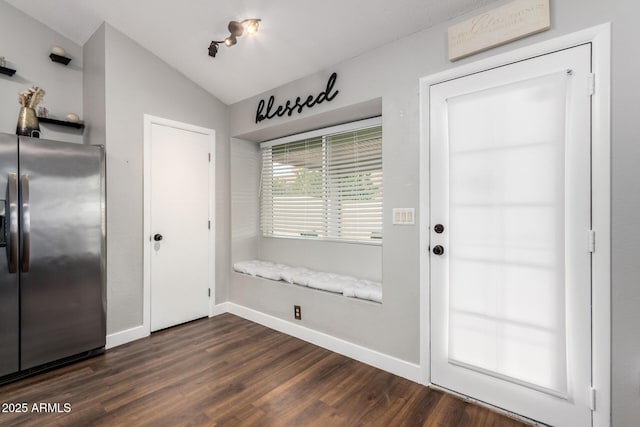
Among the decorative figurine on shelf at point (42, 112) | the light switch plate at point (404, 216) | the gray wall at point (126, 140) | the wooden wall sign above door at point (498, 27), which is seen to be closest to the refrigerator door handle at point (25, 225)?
the gray wall at point (126, 140)

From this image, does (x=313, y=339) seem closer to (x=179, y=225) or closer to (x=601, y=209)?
(x=179, y=225)

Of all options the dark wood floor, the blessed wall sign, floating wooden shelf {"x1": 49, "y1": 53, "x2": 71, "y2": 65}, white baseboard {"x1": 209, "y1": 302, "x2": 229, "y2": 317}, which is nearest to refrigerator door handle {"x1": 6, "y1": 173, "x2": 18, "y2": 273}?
the dark wood floor

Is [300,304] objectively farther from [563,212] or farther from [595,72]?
[595,72]

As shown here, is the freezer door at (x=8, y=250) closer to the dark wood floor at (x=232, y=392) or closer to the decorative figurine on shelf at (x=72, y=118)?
the dark wood floor at (x=232, y=392)

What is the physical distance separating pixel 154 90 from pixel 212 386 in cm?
279

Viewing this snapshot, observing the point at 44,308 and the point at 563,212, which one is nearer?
the point at 563,212

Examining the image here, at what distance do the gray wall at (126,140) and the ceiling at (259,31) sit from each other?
171 millimetres

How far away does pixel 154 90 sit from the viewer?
2996 millimetres

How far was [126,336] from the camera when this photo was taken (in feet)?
9.10

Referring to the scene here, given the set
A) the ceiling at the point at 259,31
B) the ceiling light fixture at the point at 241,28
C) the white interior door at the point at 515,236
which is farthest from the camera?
the ceiling light fixture at the point at 241,28

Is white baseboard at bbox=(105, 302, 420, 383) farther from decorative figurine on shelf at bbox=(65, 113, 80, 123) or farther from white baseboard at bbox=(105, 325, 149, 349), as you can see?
decorative figurine on shelf at bbox=(65, 113, 80, 123)

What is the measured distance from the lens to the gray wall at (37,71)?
263cm

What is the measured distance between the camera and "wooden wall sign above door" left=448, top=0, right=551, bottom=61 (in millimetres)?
1656

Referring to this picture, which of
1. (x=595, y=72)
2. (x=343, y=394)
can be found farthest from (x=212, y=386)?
(x=595, y=72)
